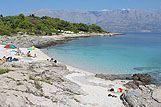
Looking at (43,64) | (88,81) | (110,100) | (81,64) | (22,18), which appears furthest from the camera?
(22,18)

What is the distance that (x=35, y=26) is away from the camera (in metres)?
102

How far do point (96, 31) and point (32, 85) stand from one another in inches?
4090

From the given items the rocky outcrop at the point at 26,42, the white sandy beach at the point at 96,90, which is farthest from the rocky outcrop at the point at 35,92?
the rocky outcrop at the point at 26,42

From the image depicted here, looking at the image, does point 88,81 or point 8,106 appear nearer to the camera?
point 8,106

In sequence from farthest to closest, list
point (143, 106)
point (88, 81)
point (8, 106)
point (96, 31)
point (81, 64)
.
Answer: point (96, 31)
point (81, 64)
point (88, 81)
point (143, 106)
point (8, 106)

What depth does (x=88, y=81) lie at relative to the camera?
27.9 metres

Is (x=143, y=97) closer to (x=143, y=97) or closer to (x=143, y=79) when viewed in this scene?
(x=143, y=97)

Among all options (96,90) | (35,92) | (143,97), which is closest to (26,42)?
(96,90)

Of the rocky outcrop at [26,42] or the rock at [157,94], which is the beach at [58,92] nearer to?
the rock at [157,94]

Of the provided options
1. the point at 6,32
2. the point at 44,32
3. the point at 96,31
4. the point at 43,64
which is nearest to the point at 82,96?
the point at 43,64

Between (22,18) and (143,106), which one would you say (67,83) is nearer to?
(143,106)

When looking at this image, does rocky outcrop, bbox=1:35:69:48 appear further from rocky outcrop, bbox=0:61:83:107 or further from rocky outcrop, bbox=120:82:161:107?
rocky outcrop, bbox=120:82:161:107

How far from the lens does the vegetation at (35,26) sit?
9046cm

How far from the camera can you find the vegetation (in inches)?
3561
